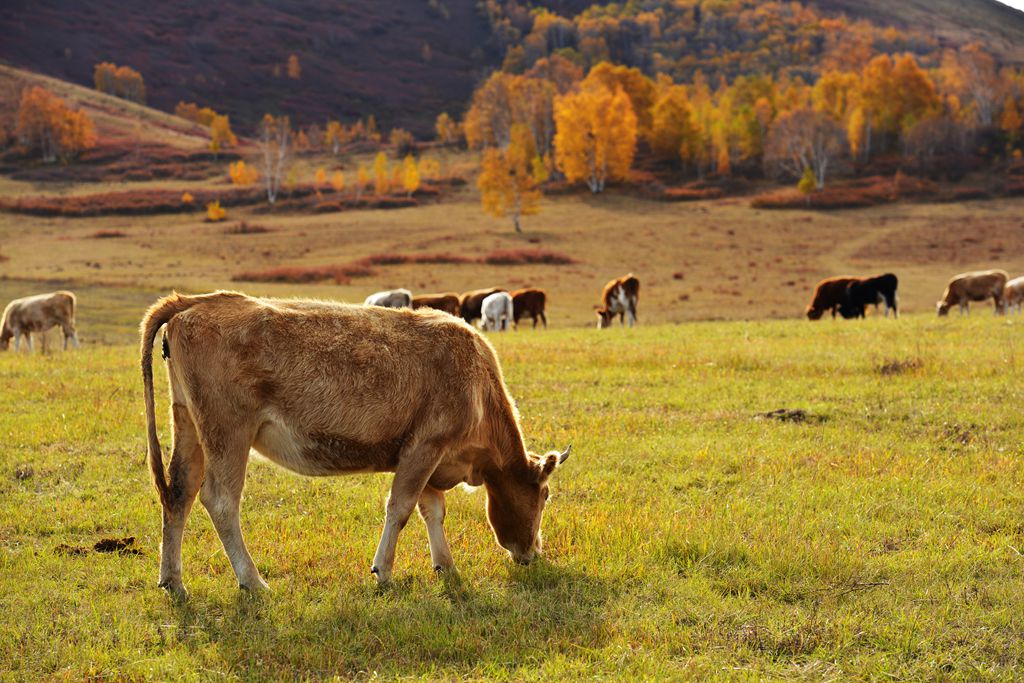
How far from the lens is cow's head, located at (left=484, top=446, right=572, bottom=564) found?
23.6 ft

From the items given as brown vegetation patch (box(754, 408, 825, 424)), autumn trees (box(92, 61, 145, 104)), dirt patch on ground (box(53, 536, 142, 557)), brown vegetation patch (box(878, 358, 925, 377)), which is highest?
autumn trees (box(92, 61, 145, 104))

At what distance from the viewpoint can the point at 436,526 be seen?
7090 millimetres

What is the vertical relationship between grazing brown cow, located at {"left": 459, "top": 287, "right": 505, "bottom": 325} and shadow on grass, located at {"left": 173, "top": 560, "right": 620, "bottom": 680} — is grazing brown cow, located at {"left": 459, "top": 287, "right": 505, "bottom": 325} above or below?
below

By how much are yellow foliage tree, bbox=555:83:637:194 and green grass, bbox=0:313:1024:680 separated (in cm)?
8007

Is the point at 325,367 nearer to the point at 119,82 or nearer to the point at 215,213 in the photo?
the point at 215,213

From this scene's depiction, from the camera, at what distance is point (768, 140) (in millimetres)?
96688

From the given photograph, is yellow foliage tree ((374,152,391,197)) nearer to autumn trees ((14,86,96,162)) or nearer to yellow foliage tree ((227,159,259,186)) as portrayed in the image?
yellow foliage tree ((227,159,259,186))

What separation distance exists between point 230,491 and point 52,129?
132876mm

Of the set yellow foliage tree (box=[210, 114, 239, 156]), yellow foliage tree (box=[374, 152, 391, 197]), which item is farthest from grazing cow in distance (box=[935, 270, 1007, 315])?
yellow foliage tree (box=[210, 114, 239, 156])

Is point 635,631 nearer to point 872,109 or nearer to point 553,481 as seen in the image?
point 553,481

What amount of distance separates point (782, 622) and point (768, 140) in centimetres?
9736

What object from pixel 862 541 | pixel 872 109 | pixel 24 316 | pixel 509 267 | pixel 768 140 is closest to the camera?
pixel 862 541

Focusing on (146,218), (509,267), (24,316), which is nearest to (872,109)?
(509,267)

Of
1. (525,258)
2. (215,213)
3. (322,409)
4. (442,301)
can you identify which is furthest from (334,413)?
(215,213)
